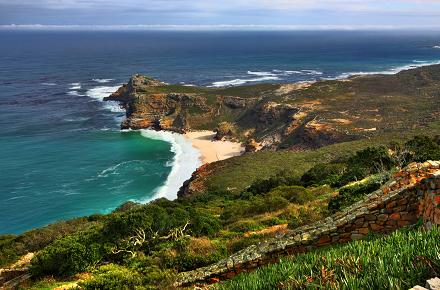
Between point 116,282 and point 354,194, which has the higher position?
point 354,194

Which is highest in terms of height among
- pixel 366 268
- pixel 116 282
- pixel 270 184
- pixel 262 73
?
pixel 366 268

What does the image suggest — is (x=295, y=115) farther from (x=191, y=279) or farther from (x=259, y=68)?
(x=259, y=68)

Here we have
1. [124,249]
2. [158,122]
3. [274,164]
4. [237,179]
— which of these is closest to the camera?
[124,249]

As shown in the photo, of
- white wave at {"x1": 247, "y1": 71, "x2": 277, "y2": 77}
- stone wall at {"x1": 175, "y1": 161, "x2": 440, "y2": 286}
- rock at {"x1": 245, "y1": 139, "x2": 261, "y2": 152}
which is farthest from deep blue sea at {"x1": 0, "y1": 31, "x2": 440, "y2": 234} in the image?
stone wall at {"x1": 175, "y1": 161, "x2": 440, "y2": 286}

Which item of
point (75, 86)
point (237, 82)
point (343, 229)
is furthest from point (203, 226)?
point (237, 82)

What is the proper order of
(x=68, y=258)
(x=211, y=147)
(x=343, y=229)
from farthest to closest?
(x=211, y=147) → (x=68, y=258) → (x=343, y=229)

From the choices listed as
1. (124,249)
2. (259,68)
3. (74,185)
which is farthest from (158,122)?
(259,68)

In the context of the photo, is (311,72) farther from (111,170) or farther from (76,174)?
(76,174)

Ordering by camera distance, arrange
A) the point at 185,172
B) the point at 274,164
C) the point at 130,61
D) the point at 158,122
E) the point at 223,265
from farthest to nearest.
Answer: the point at 130,61
the point at 158,122
the point at 185,172
the point at 274,164
the point at 223,265
